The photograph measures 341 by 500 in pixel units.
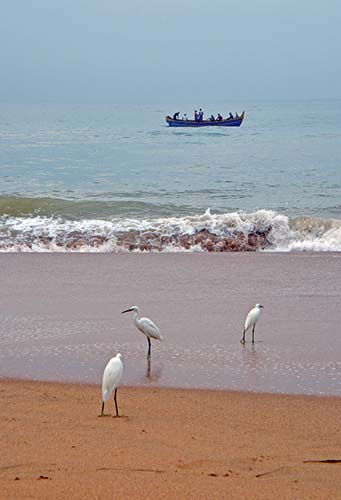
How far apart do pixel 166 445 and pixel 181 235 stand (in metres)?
11.6

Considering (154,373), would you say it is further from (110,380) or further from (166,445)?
(166,445)

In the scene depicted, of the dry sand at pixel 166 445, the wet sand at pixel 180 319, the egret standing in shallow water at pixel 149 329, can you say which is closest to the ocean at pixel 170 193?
the wet sand at pixel 180 319

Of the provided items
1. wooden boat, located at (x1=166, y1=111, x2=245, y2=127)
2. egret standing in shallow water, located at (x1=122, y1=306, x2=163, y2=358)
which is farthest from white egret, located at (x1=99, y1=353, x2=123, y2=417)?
wooden boat, located at (x1=166, y1=111, x2=245, y2=127)

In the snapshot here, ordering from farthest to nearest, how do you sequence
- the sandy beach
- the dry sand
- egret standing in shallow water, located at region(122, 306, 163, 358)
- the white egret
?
1. egret standing in shallow water, located at region(122, 306, 163, 358)
2. the white egret
3. the sandy beach
4. the dry sand

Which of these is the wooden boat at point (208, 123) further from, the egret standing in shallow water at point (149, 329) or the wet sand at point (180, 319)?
the egret standing in shallow water at point (149, 329)

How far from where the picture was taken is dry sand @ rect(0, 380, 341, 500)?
14.7 feet

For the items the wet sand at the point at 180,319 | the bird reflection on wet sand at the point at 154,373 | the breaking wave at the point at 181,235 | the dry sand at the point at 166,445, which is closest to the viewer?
the dry sand at the point at 166,445

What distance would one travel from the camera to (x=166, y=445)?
5.32 metres

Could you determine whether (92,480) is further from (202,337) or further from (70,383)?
(202,337)

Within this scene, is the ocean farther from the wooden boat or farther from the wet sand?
the wooden boat

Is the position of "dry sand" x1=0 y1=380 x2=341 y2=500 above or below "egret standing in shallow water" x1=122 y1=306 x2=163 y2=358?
below

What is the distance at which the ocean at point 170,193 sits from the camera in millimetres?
16547

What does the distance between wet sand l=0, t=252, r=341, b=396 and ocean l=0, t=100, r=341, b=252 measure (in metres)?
2.99

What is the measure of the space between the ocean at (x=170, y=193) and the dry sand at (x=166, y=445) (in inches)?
362
